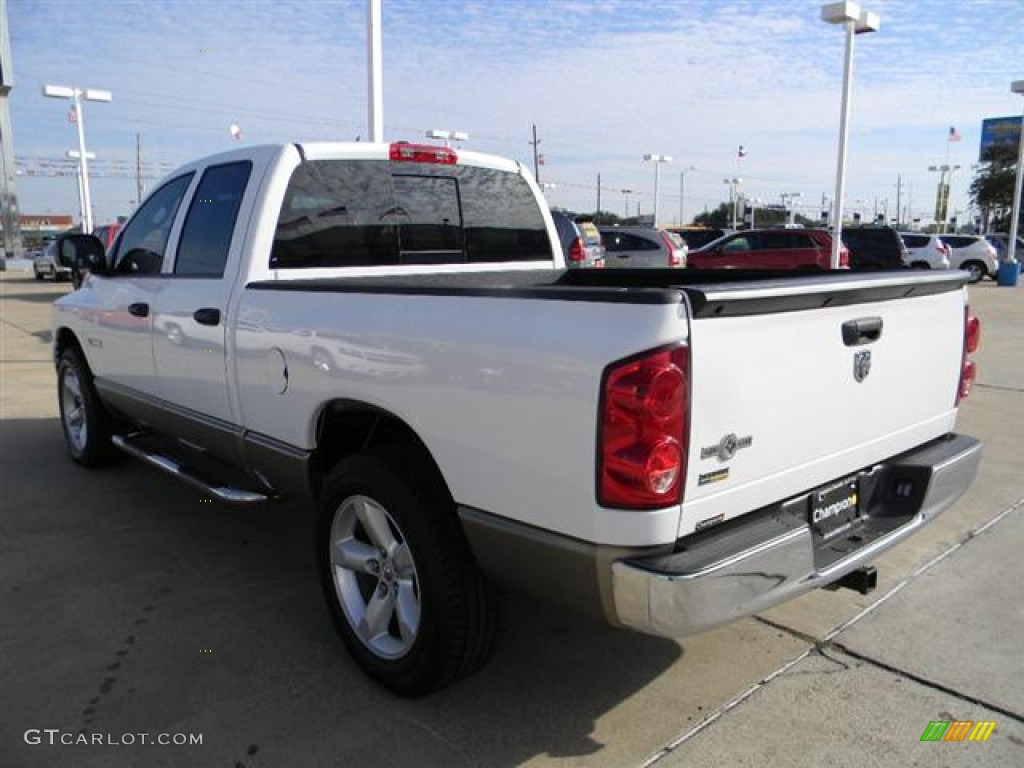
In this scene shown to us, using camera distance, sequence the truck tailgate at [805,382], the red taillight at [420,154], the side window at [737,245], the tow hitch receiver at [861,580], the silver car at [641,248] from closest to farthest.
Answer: the truck tailgate at [805,382]
the tow hitch receiver at [861,580]
the red taillight at [420,154]
the silver car at [641,248]
the side window at [737,245]

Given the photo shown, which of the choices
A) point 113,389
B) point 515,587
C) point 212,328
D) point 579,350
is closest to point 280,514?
point 113,389

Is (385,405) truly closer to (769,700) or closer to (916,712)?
(769,700)

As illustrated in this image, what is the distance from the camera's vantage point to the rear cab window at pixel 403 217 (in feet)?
12.5

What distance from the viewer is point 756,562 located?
7.63ft

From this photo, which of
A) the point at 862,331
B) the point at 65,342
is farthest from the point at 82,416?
the point at 862,331

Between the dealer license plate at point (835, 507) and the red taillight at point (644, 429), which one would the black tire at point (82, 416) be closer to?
the red taillight at point (644, 429)

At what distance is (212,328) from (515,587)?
2.00 m

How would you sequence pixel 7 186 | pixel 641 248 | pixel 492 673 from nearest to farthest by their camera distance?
pixel 492 673
pixel 641 248
pixel 7 186

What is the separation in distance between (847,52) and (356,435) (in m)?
17.0

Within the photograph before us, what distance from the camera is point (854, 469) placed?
2846 millimetres

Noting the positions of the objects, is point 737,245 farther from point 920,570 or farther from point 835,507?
point 835,507

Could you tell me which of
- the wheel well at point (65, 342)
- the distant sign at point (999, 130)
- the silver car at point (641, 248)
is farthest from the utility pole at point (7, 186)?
the distant sign at point (999, 130)

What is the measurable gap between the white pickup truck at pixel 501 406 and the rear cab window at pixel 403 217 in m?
0.01

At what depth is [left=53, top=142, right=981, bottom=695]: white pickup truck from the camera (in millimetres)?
2207
